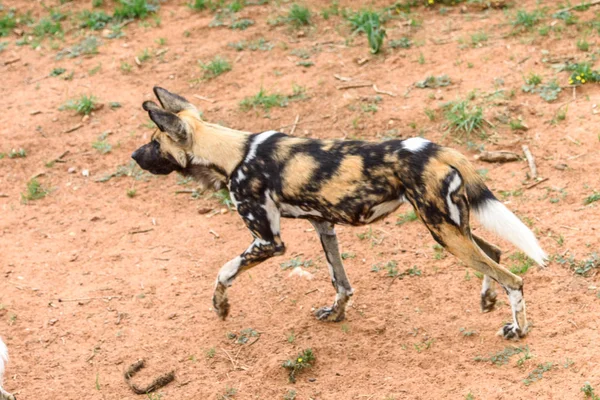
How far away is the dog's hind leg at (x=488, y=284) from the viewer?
4.89 m

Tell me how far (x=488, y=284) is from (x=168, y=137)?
2070mm

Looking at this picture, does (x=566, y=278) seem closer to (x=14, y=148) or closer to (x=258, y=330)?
(x=258, y=330)

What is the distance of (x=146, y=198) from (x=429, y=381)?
3.29 m

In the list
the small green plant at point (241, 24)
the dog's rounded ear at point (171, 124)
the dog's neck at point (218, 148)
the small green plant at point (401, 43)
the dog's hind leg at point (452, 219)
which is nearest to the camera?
the dog's hind leg at point (452, 219)

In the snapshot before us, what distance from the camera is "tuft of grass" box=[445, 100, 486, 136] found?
22.1 feet

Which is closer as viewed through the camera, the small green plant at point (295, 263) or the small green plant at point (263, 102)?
the small green plant at point (295, 263)

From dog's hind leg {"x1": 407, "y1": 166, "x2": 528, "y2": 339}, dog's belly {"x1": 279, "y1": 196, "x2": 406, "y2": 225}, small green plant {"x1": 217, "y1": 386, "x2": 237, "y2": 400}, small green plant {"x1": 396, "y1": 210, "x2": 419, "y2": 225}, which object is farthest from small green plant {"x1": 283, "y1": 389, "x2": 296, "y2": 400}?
small green plant {"x1": 396, "y1": 210, "x2": 419, "y2": 225}

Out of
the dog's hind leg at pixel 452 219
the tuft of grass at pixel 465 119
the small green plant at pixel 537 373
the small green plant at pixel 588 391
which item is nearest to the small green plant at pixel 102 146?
the tuft of grass at pixel 465 119

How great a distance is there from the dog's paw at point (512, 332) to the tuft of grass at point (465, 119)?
2.38 meters

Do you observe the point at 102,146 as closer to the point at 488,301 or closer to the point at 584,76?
the point at 488,301

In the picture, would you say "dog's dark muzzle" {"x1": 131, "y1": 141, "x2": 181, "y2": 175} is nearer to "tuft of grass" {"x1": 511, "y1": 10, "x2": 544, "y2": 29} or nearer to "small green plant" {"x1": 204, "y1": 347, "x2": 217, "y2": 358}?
"small green plant" {"x1": 204, "y1": 347, "x2": 217, "y2": 358}

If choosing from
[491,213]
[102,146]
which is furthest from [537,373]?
[102,146]

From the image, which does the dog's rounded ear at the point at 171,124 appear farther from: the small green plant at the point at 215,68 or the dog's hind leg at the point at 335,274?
the small green plant at the point at 215,68

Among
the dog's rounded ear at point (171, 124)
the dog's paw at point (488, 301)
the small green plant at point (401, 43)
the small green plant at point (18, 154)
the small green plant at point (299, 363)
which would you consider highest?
the dog's rounded ear at point (171, 124)
